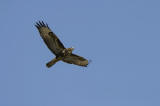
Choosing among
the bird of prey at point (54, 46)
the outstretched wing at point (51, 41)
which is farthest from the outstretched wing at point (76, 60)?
the outstretched wing at point (51, 41)

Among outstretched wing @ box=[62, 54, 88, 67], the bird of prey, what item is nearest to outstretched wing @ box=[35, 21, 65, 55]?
the bird of prey

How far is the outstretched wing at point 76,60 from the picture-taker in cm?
1644

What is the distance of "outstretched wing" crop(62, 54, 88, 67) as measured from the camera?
16438 millimetres

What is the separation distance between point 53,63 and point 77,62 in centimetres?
193

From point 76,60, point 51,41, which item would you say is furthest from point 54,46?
point 76,60

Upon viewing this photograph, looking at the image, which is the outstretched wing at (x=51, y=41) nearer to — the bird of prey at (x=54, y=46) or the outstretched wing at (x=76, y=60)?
the bird of prey at (x=54, y=46)

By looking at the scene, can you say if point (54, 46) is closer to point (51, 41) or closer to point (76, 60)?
point (51, 41)

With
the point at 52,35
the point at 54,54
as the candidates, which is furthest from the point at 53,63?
the point at 52,35

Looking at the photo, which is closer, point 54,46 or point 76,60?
point 54,46

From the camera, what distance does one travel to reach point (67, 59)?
16547 millimetres

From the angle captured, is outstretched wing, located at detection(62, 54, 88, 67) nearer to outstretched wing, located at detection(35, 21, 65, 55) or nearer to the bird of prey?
the bird of prey

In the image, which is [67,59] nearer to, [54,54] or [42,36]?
[54,54]

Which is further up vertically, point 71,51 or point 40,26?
point 40,26

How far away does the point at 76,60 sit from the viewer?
16.9 m
